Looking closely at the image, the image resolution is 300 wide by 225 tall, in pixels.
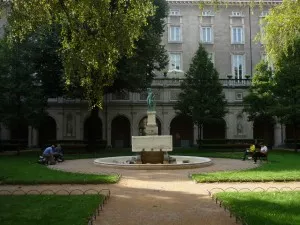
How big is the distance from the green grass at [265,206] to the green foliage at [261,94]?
84.9 ft

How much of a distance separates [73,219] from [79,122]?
1389 inches

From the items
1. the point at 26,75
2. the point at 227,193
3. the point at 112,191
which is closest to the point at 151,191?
the point at 112,191

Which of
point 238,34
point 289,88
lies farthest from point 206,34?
point 289,88

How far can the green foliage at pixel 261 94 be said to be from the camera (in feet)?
119

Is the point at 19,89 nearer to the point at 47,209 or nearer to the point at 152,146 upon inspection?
the point at 152,146

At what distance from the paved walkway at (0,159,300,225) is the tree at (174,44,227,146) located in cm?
2063

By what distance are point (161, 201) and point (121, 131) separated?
34.9m

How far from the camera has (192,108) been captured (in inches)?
1496

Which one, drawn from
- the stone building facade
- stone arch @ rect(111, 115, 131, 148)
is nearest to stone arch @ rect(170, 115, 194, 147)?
the stone building facade

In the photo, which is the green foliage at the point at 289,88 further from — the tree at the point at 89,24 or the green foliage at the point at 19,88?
the tree at the point at 89,24

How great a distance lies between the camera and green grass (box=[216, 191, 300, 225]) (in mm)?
8273

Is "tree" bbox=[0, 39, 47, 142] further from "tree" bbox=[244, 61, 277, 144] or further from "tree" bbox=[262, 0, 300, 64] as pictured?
"tree" bbox=[262, 0, 300, 64]

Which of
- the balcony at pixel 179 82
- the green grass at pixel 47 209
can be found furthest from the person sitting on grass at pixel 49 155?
the balcony at pixel 179 82

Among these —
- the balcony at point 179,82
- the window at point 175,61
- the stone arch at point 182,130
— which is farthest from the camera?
the window at point 175,61
